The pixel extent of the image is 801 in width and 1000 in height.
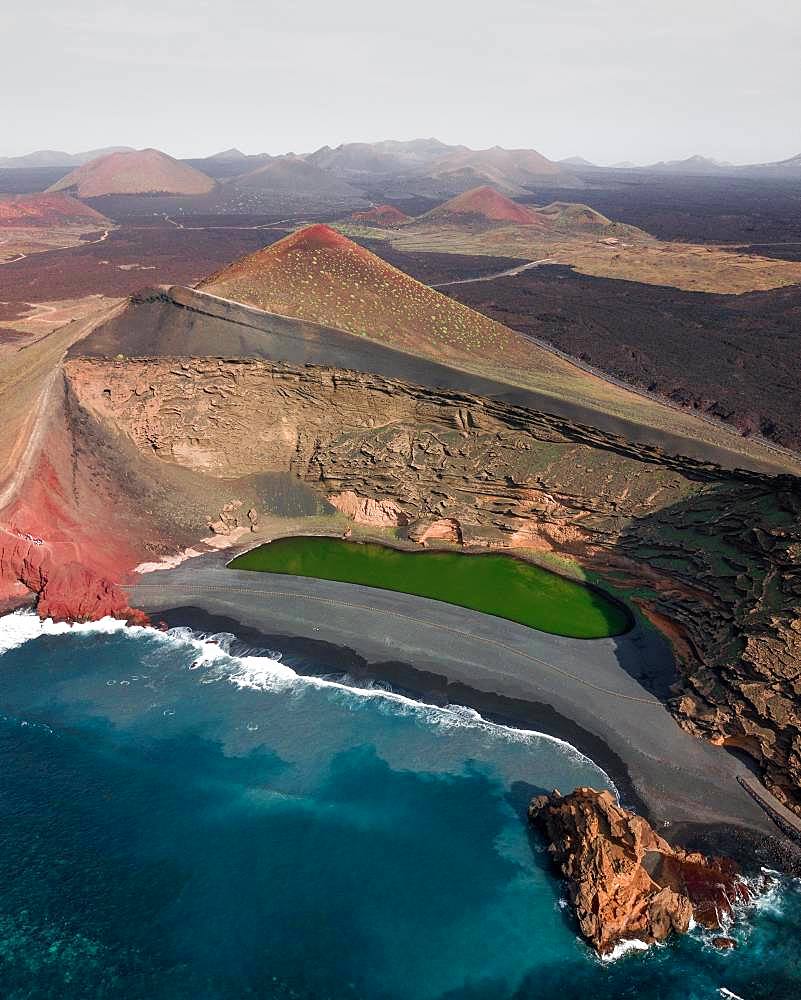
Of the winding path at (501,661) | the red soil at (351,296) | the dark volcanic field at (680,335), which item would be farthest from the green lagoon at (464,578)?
the dark volcanic field at (680,335)

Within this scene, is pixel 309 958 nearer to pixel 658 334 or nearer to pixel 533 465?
pixel 533 465

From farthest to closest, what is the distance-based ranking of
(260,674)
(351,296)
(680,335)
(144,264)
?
(144,264) → (680,335) → (351,296) → (260,674)

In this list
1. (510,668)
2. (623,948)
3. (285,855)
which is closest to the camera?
(623,948)

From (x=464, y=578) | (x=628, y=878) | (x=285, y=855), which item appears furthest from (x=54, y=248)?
(x=628, y=878)

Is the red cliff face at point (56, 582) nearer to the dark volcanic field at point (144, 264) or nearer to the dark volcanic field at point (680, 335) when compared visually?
the dark volcanic field at point (680, 335)

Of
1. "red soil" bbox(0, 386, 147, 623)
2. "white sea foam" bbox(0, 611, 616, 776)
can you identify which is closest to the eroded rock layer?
"red soil" bbox(0, 386, 147, 623)

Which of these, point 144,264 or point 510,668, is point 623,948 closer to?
point 510,668
